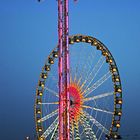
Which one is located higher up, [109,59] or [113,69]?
[109,59]

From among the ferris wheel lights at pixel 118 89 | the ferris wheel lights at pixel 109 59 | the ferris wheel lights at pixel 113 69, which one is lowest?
the ferris wheel lights at pixel 118 89

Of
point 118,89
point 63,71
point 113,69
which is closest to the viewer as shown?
point 63,71

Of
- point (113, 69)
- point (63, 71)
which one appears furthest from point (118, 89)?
point (63, 71)

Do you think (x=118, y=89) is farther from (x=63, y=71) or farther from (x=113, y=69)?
(x=63, y=71)

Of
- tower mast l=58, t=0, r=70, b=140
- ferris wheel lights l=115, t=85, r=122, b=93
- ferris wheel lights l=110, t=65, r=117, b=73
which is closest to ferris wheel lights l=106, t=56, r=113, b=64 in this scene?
ferris wheel lights l=110, t=65, r=117, b=73

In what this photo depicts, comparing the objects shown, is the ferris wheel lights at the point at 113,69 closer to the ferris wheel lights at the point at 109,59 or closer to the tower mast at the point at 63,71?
the ferris wheel lights at the point at 109,59

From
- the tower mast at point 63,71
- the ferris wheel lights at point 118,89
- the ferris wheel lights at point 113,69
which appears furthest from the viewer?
the ferris wheel lights at point 113,69

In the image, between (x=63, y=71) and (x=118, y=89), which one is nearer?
(x=63, y=71)

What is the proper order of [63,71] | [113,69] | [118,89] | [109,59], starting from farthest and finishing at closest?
[109,59] → [113,69] → [118,89] → [63,71]

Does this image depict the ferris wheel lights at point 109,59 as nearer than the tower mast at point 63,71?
No

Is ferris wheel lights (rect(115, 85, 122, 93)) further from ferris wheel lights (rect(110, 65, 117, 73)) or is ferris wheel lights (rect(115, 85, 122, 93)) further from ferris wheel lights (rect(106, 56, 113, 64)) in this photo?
ferris wheel lights (rect(106, 56, 113, 64))

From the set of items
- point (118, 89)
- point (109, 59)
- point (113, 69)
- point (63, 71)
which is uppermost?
point (109, 59)

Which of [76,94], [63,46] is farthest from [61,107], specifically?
[76,94]

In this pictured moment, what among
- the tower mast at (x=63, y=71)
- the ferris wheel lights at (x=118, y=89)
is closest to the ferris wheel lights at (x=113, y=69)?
the ferris wheel lights at (x=118, y=89)
